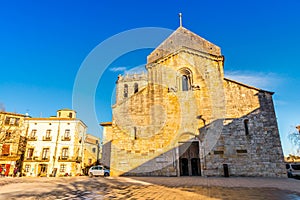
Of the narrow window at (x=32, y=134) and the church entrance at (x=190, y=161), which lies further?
the narrow window at (x=32, y=134)

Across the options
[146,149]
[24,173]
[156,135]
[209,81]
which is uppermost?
[209,81]

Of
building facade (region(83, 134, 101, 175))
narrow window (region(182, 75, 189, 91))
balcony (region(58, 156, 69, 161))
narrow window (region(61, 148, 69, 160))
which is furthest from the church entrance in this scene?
building facade (region(83, 134, 101, 175))

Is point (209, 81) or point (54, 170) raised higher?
point (209, 81)

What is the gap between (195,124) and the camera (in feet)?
53.6

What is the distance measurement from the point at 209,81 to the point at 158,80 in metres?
4.70

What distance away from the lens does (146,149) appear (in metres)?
16.3

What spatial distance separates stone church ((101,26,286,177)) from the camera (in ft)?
49.2

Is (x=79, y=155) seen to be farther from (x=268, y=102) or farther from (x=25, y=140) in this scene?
(x=268, y=102)

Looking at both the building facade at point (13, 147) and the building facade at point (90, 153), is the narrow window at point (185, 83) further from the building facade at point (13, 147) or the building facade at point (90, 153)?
the building facade at point (90, 153)

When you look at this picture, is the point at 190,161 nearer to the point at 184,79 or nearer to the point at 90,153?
the point at 184,79

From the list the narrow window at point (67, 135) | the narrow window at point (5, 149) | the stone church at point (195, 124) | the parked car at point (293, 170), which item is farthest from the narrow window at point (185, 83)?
the narrow window at point (5, 149)

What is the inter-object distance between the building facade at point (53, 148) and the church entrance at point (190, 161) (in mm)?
20618

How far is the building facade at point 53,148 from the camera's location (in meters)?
30.3

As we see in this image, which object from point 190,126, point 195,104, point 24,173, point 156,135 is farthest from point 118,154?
point 24,173
